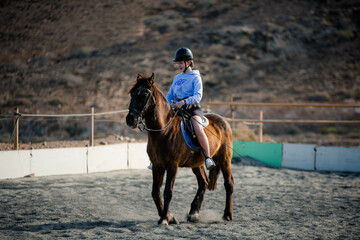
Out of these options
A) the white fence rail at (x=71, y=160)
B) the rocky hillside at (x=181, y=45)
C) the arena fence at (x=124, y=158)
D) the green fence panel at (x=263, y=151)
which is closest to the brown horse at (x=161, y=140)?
the arena fence at (x=124, y=158)

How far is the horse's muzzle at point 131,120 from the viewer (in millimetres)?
4906

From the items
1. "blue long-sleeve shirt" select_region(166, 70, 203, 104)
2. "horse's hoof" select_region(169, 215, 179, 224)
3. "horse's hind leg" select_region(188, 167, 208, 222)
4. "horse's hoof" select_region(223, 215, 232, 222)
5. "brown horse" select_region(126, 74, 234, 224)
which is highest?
"blue long-sleeve shirt" select_region(166, 70, 203, 104)

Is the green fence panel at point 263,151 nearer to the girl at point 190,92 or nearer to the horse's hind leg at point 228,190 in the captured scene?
the horse's hind leg at point 228,190

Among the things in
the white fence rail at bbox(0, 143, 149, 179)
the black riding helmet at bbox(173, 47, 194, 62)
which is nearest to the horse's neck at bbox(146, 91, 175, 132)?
the black riding helmet at bbox(173, 47, 194, 62)

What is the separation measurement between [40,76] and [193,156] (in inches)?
1027

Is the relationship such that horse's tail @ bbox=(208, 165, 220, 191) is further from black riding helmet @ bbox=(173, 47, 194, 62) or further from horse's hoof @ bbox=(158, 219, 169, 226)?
black riding helmet @ bbox=(173, 47, 194, 62)

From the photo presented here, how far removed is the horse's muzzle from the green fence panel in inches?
309

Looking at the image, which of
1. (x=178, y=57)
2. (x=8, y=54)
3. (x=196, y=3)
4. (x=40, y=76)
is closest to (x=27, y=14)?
(x=8, y=54)

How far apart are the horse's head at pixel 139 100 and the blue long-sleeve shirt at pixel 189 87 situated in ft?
2.00

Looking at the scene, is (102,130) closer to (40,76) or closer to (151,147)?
(40,76)

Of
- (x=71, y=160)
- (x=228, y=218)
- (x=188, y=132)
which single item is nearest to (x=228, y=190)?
(x=228, y=218)

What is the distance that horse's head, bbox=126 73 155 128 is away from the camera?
495 centimetres

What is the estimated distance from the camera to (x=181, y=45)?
34.6 metres

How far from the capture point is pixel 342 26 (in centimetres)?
3656
